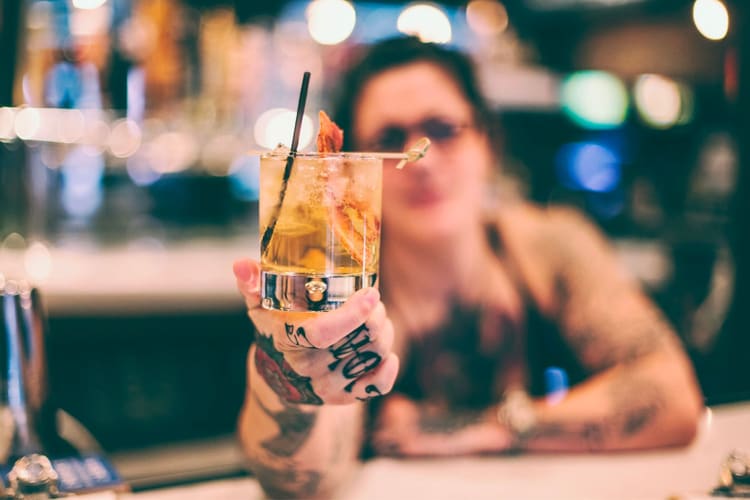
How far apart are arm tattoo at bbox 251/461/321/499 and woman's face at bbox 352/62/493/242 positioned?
79 centimetres

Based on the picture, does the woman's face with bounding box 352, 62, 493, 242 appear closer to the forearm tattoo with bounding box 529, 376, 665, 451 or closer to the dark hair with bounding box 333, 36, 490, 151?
the dark hair with bounding box 333, 36, 490, 151

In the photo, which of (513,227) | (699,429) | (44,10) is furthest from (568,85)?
(699,429)

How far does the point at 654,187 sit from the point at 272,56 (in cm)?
217

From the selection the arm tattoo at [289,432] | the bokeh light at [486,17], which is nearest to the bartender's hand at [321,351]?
the arm tattoo at [289,432]

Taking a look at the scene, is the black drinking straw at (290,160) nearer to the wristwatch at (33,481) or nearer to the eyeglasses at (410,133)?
the wristwatch at (33,481)

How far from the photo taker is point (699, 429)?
151cm

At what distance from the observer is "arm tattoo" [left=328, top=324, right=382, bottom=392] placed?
895 millimetres

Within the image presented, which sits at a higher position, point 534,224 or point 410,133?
point 410,133

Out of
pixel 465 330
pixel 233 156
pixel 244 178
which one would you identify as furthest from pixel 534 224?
pixel 244 178

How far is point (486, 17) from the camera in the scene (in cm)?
424

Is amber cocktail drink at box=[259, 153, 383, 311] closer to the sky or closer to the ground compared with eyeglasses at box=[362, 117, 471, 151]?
closer to the ground

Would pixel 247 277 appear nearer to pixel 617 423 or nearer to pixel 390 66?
pixel 617 423

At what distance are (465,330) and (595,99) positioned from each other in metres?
2.62

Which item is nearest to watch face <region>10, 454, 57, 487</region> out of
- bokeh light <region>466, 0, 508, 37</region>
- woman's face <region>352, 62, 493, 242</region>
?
woman's face <region>352, 62, 493, 242</region>
